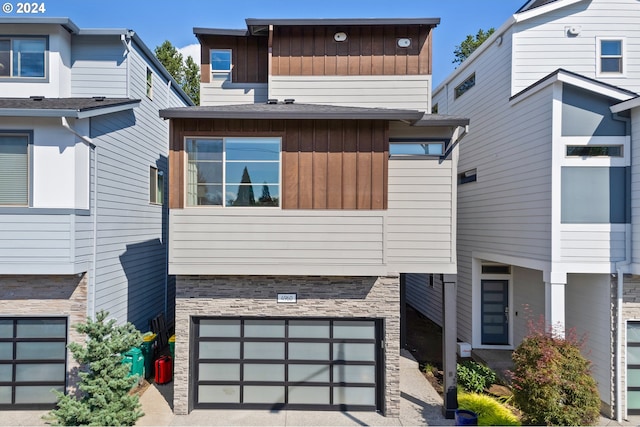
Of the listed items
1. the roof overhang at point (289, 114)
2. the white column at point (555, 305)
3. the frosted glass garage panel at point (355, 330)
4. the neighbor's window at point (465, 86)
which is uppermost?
the neighbor's window at point (465, 86)

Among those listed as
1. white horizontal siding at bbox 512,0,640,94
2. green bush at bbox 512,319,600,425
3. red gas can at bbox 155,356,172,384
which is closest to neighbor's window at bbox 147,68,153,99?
red gas can at bbox 155,356,172,384

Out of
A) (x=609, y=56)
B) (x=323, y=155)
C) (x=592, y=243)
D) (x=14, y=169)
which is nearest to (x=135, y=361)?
(x=14, y=169)

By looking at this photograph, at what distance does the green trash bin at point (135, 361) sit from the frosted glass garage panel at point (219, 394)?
1814 millimetres

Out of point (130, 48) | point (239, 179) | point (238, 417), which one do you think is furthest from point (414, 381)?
point (130, 48)

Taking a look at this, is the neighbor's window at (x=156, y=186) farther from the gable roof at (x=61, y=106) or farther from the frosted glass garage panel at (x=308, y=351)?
the frosted glass garage panel at (x=308, y=351)

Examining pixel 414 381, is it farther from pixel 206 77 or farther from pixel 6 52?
pixel 6 52

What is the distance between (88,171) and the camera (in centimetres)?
756

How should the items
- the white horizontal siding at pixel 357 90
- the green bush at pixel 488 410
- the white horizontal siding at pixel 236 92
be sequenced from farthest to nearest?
the white horizontal siding at pixel 236 92 < the white horizontal siding at pixel 357 90 < the green bush at pixel 488 410

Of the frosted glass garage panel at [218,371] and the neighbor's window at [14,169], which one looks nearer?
the neighbor's window at [14,169]

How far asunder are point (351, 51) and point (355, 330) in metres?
6.22

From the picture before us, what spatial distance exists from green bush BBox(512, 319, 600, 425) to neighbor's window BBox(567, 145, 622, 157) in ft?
12.9

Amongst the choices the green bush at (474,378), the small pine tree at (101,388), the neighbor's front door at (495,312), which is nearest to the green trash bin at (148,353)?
the small pine tree at (101,388)

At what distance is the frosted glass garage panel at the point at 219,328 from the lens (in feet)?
25.1

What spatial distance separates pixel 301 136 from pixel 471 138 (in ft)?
23.1
